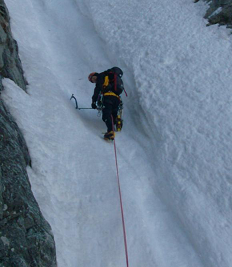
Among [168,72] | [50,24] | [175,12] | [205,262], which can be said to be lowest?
[50,24]

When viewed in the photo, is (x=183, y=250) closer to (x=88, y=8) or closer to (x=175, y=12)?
(x=175, y=12)

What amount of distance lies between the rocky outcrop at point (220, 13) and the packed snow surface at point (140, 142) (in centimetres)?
32

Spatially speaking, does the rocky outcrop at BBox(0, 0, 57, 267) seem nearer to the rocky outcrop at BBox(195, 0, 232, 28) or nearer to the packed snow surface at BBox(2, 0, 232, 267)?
the packed snow surface at BBox(2, 0, 232, 267)

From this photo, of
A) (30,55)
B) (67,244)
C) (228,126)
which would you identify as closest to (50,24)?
(30,55)

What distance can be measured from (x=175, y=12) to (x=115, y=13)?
245cm

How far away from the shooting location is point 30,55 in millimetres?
8562

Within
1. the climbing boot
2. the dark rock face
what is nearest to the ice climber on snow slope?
the climbing boot

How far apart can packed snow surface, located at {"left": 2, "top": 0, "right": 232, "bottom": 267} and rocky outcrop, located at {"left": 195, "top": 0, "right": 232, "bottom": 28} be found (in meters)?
0.32

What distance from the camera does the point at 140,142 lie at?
22.8 feet

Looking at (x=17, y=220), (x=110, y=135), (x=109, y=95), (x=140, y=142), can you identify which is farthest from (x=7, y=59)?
(x=17, y=220)

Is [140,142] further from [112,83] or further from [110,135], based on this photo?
[112,83]

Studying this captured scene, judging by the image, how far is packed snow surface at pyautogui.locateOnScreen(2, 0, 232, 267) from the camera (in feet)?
14.9

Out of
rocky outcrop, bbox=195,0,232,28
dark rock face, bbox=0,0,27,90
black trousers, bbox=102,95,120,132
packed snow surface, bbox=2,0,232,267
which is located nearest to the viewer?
packed snow surface, bbox=2,0,232,267

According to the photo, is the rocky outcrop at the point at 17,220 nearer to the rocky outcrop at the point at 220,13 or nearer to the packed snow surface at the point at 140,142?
the packed snow surface at the point at 140,142
